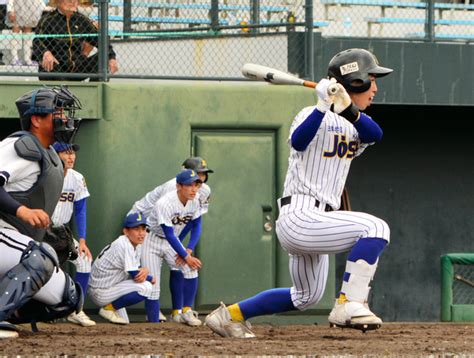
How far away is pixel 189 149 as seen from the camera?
10625mm

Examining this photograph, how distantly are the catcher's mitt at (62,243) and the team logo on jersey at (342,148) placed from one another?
217 cm

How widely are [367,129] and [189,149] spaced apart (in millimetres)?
4108

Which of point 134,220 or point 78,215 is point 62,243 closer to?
point 78,215

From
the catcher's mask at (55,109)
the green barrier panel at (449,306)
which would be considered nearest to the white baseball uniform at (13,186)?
the catcher's mask at (55,109)

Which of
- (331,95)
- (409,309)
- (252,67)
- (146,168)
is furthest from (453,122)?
(331,95)

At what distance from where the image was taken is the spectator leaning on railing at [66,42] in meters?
10.3

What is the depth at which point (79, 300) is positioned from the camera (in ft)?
22.4

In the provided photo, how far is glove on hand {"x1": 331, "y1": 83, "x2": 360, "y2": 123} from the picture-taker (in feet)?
21.1

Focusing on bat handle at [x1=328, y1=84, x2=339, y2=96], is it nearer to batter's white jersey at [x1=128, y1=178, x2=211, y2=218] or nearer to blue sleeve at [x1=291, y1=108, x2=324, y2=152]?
blue sleeve at [x1=291, y1=108, x2=324, y2=152]

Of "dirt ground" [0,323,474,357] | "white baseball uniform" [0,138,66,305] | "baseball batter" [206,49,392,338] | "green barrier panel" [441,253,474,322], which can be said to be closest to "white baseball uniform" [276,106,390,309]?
"baseball batter" [206,49,392,338]

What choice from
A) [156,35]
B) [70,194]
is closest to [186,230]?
[70,194]

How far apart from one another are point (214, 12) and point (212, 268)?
239cm

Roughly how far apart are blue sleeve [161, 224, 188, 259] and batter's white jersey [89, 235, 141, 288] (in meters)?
0.30

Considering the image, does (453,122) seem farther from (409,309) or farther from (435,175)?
(409,309)
